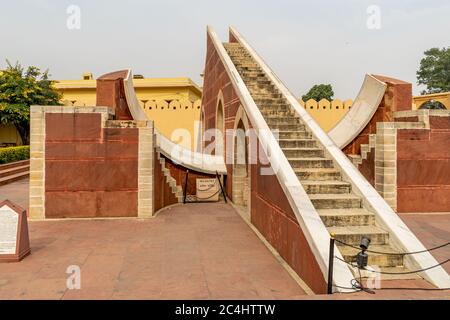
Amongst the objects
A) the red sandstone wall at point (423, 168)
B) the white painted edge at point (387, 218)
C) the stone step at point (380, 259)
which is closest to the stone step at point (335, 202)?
the white painted edge at point (387, 218)

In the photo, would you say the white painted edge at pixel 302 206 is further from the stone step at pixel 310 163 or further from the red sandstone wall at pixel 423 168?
the red sandstone wall at pixel 423 168

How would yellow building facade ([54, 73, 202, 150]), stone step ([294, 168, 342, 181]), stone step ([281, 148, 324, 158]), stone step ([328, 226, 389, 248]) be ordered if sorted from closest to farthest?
1. stone step ([328, 226, 389, 248])
2. stone step ([294, 168, 342, 181])
3. stone step ([281, 148, 324, 158])
4. yellow building facade ([54, 73, 202, 150])

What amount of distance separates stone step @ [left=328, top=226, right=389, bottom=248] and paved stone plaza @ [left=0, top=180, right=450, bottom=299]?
2.96ft

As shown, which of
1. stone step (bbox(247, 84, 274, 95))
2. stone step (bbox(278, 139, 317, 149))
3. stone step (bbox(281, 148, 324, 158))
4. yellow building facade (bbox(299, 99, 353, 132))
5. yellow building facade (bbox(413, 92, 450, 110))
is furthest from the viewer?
yellow building facade (bbox(413, 92, 450, 110))

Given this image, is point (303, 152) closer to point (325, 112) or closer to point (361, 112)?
point (361, 112)

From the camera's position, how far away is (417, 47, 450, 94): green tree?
46781mm

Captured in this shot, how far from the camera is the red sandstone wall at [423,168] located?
32.7ft

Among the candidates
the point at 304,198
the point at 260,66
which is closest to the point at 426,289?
the point at 304,198

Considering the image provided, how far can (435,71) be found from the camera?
48.2 metres

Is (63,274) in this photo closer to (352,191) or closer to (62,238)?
(62,238)

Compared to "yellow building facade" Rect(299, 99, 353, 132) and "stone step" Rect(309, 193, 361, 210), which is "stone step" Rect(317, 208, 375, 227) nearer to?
"stone step" Rect(309, 193, 361, 210)

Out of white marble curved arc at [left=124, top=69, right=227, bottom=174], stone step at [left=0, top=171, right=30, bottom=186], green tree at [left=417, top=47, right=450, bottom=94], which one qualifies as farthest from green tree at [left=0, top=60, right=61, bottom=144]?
green tree at [left=417, top=47, right=450, bottom=94]

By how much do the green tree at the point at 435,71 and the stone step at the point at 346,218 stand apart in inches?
1868

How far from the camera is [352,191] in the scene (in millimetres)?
6812
